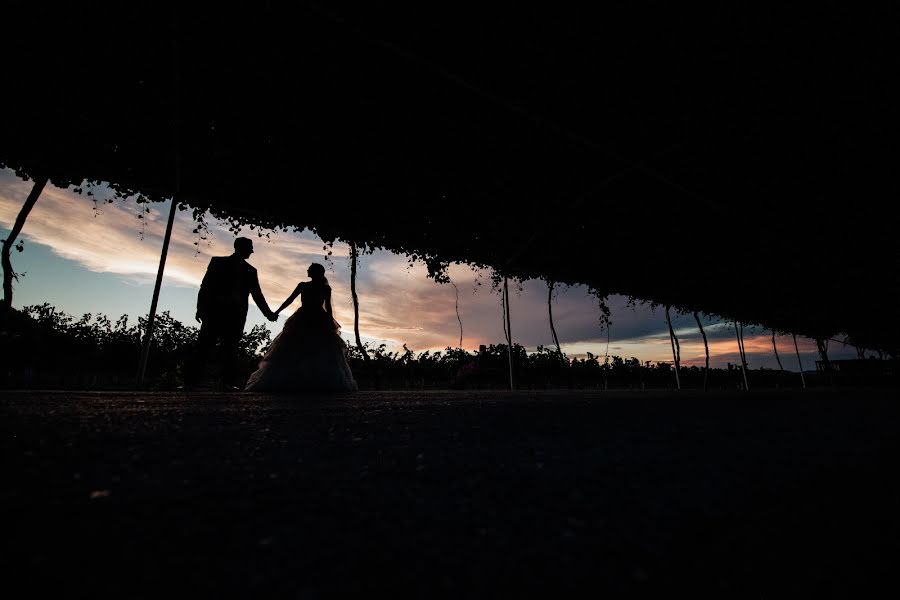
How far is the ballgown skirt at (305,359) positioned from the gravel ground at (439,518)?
14.4 ft

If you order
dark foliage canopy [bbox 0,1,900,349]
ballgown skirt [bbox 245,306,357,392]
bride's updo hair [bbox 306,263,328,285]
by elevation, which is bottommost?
ballgown skirt [bbox 245,306,357,392]

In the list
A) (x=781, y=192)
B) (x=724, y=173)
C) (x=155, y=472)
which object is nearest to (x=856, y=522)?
(x=155, y=472)

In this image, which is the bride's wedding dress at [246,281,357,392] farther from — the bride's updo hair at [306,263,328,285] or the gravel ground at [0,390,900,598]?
the gravel ground at [0,390,900,598]

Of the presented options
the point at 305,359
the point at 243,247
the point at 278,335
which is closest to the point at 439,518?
the point at 305,359

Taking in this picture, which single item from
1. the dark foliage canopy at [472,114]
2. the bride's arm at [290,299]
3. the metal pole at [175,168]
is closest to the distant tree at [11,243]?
the dark foliage canopy at [472,114]

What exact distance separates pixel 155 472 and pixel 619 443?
95 centimetres

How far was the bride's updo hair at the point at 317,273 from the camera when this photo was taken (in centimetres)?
565

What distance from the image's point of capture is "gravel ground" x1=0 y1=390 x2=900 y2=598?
0.29 metres

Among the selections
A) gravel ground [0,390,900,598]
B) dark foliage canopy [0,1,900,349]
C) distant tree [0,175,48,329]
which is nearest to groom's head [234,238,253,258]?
dark foliage canopy [0,1,900,349]

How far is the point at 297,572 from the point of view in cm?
28

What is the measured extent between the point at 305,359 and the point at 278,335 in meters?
0.64

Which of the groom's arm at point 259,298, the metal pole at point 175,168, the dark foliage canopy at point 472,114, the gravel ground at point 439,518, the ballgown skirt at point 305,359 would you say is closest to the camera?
A: the gravel ground at point 439,518

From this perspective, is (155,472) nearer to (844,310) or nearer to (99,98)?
(99,98)

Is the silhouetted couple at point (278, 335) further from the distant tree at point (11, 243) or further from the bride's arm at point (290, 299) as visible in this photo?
the distant tree at point (11, 243)
